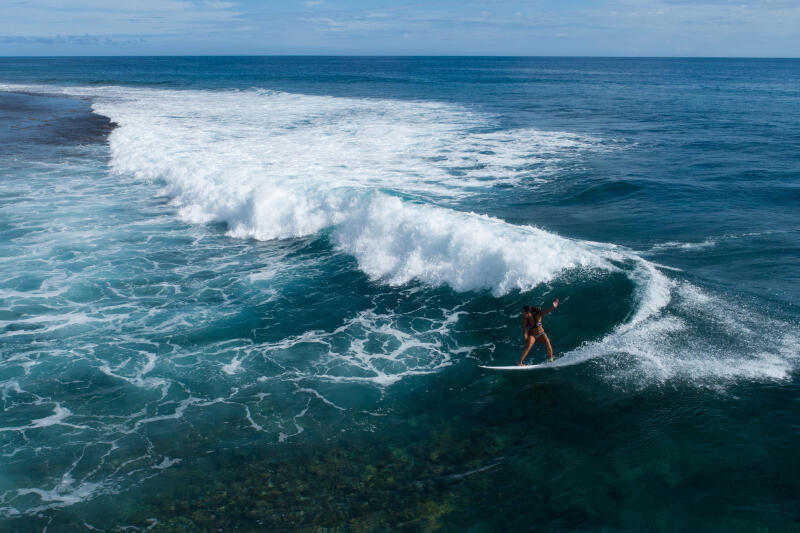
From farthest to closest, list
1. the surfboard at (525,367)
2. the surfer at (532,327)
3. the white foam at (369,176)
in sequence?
the white foam at (369,176) → the surfboard at (525,367) → the surfer at (532,327)

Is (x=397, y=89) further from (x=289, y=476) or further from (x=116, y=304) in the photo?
(x=289, y=476)

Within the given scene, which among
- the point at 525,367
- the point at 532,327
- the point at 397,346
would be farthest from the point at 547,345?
the point at 397,346

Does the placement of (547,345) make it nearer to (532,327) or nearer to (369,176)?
(532,327)

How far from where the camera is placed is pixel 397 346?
12289 mm

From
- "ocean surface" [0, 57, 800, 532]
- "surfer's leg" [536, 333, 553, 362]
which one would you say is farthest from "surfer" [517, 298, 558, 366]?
"ocean surface" [0, 57, 800, 532]

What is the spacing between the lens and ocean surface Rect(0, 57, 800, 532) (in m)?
8.08

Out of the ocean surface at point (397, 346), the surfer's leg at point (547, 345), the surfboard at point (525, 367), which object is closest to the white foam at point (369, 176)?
the ocean surface at point (397, 346)

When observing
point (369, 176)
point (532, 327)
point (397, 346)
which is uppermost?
point (369, 176)

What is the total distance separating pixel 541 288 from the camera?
1450cm

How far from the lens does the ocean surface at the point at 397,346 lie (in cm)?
808

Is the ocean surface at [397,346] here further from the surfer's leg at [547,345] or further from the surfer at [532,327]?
the surfer at [532,327]

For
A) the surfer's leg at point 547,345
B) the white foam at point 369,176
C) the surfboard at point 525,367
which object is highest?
the white foam at point 369,176

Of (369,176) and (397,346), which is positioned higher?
(369,176)

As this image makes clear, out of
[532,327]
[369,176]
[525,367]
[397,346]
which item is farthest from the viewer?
[369,176]
